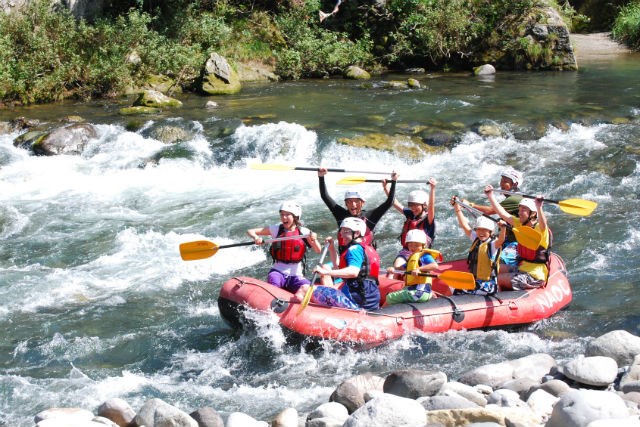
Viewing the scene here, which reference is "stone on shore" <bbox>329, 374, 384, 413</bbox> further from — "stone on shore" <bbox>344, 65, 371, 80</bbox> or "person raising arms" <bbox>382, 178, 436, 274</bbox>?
"stone on shore" <bbox>344, 65, 371, 80</bbox>

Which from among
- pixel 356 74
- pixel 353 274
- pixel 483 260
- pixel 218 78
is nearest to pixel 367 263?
pixel 353 274

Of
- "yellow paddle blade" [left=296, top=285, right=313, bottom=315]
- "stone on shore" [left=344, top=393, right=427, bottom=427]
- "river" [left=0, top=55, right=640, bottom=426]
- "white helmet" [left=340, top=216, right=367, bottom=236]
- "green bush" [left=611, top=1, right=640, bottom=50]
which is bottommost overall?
"river" [left=0, top=55, right=640, bottom=426]

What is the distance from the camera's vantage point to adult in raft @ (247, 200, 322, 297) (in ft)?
21.1

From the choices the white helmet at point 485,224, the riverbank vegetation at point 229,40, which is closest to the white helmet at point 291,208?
the white helmet at point 485,224

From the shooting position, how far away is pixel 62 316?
22.6 ft

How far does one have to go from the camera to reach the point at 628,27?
71.6 feet

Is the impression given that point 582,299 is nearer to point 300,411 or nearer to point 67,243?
point 300,411

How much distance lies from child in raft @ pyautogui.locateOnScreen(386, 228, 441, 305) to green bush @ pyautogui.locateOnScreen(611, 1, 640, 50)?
57.8 feet

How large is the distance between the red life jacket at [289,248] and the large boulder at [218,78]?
32.4 feet

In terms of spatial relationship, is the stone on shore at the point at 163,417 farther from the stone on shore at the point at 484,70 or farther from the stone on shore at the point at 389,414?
the stone on shore at the point at 484,70

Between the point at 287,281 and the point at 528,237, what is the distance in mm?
2089

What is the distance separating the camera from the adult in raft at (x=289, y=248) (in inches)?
253

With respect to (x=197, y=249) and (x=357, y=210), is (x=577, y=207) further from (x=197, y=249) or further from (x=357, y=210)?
(x=197, y=249)

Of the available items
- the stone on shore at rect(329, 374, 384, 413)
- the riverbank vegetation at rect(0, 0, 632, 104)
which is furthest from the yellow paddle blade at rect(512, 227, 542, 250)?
the riverbank vegetation at rect(0, 0, 632, 104)
